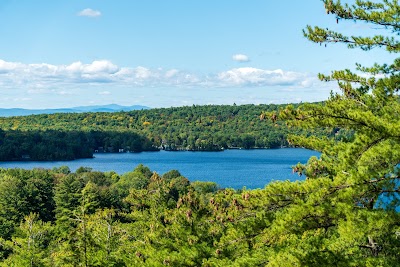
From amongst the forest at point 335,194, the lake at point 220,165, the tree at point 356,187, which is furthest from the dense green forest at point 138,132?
the tree at point 356,187

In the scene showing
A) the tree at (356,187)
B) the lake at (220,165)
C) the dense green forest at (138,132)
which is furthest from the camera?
the dense green forest at (138,132)

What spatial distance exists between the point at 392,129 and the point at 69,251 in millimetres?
9868

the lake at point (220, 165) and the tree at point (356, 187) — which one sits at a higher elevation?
the tree at point (356, 187)

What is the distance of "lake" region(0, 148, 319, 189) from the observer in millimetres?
69188

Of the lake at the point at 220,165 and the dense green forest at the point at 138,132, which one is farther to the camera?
the dense green forest at the point at 138,132

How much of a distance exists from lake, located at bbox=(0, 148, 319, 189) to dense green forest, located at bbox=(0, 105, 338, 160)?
4706 mm

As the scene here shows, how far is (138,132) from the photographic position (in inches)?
5276

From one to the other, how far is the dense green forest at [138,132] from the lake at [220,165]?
4706 millimetres

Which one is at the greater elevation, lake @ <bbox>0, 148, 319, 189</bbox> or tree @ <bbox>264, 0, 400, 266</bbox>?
tree @ <bbox>264, 0, 400, 266</bbox>

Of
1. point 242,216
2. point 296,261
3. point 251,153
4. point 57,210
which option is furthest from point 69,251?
point 251,153

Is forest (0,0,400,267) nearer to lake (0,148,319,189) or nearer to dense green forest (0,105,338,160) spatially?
lake (0,148,319,189)

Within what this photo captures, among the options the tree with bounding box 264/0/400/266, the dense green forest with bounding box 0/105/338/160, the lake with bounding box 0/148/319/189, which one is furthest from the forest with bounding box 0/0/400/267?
the dense green forest with bounding box 0/105/338/160

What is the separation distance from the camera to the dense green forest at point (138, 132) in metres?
108

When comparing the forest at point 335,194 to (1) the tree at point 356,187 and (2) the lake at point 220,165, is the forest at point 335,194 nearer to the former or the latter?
(1) the tree at point 356,187
